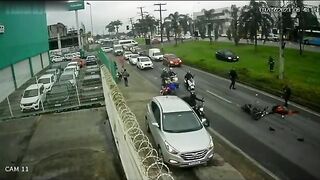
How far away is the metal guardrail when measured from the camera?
658 centimetres

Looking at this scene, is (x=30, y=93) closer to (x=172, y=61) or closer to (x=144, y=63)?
(x=144, y=63)

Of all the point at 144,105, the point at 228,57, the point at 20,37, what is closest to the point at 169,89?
the point at 144,105

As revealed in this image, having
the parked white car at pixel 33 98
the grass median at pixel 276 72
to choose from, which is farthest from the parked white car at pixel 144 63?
the parked white car at pixel 33 98

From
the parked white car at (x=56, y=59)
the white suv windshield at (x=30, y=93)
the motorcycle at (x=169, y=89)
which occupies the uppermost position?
the parked white car at (x=56, y=59)

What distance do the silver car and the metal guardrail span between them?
47cm

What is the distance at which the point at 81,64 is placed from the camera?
41.7 meters

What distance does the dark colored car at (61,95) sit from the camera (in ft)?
66.2

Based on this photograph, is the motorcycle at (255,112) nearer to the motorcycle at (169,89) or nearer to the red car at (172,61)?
the motorcycle at (169,89)

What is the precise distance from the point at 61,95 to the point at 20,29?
1350 cm

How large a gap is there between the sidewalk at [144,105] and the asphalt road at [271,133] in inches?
52.2

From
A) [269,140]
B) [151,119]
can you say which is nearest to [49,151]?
[151,119]

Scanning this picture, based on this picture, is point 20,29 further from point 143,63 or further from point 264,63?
point 264,63

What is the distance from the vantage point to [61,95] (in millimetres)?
20328

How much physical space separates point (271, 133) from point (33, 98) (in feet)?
44.5
